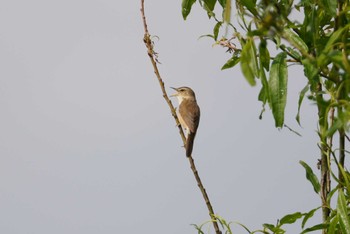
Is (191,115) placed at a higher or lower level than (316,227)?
higher

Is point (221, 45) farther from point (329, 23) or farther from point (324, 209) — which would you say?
point (324, 209)

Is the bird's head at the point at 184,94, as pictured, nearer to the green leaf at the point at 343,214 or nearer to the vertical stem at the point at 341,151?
the vertical stem at the point at 341,151

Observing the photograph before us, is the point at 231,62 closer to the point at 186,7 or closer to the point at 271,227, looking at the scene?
the point at 186,7

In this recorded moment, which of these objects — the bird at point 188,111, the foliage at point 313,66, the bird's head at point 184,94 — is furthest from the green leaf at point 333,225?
the bird's head at point 184,94

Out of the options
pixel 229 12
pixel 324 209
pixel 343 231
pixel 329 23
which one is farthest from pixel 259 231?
pixel 229 12

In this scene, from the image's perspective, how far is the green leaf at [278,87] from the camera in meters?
2.73

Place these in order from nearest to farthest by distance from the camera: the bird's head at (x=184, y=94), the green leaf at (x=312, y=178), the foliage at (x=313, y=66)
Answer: the foliage at (x=313, y=66) → the green leaf at (x=312, y=178) → the bird's head at (x=184, y=94)

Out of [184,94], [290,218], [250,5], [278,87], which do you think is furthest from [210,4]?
[184,94]

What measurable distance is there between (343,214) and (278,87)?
81cm

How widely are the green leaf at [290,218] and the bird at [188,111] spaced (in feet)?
19.5

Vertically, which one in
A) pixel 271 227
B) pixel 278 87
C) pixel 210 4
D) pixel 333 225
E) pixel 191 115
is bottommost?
pixel 333 225

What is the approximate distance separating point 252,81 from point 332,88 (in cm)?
206

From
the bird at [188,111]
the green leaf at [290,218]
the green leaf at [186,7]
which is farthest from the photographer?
the bird at [188,111]

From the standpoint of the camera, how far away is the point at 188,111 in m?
11.7
